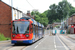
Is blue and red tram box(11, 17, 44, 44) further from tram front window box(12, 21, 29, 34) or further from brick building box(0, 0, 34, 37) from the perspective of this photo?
brick building box(0, 0, 34, 37)

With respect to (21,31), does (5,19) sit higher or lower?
higher

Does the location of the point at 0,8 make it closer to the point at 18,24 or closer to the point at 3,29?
the point at 3,29

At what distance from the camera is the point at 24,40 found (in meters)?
16.9

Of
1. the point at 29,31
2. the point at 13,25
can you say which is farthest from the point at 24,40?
the point at 13,25

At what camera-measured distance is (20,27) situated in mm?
17234

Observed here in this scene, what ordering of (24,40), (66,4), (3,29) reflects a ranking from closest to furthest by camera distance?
1. (24,40)
2. (3,29)
3. (66,4)

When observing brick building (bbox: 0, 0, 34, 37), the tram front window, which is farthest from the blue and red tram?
brick building (bbox: 0, 0, 34, 37)

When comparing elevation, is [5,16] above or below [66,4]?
below

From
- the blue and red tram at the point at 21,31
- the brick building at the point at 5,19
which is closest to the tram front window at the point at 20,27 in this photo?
the blue and red tram at the point at 21,31

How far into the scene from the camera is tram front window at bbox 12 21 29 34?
676 inches

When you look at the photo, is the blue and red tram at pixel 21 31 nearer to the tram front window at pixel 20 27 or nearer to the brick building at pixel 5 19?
the tram front window at pixel 20 27

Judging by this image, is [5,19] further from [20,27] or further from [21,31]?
[21,31]

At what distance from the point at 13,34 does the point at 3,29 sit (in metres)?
15.4

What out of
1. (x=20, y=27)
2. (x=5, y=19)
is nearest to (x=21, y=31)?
(x=20, y=27)
